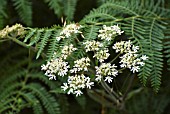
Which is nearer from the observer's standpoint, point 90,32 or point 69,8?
point 90,32

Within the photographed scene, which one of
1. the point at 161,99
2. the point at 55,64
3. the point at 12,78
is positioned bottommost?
the point at 161,99

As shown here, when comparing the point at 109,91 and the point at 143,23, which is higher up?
the point at 143,23

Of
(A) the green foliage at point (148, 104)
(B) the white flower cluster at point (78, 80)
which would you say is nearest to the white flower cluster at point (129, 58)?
(B) the white flower cluster at point (78, 80)

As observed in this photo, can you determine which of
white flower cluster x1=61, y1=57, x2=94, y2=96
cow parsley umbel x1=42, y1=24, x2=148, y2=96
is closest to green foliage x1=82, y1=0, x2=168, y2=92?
cow parsley umbel x1=42, y1=24, x2=148, y2=96

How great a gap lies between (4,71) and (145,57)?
1156 millimetres

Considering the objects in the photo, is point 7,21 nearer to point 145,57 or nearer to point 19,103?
point 19,103

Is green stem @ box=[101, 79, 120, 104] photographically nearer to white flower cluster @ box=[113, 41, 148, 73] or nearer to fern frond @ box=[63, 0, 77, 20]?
white flower cluster @ box=[113, 41, 148, 73]

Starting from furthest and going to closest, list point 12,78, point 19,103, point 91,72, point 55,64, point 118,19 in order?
1. point 12,78
2. point 19,103
3. point 118,19
4. point 91,72
5. point 55,64

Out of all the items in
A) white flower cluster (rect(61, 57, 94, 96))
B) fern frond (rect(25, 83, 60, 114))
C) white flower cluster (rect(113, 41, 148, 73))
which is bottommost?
fern frond (rect(25, 83, 60, 114))

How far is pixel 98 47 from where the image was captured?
1244 mm

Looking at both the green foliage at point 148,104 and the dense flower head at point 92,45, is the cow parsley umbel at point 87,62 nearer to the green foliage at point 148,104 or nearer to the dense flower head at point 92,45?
Answer: the dense flower head at point 92,45

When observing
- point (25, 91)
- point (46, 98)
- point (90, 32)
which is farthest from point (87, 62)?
point (25, 91)

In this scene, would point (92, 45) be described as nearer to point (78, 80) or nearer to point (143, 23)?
point (78, 80)

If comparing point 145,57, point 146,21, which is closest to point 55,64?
point 145,57
